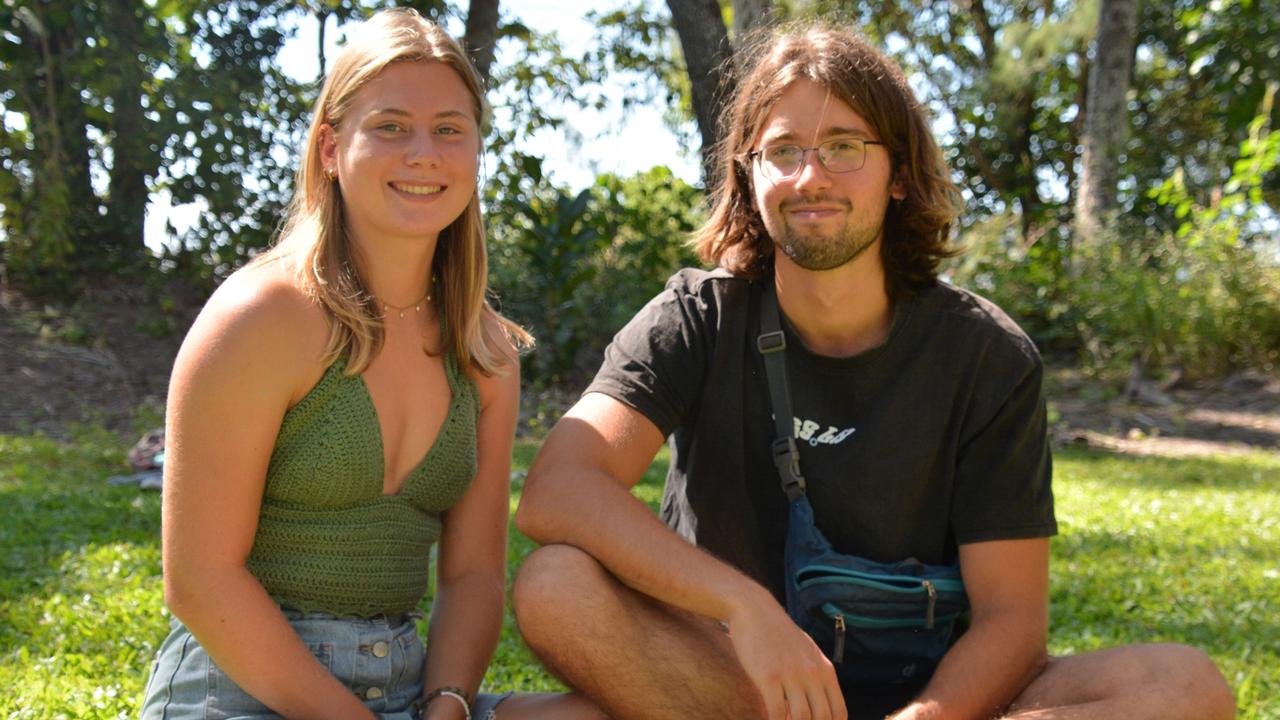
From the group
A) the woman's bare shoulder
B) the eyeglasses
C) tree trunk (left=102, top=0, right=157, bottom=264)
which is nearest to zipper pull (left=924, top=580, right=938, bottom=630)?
the eyeglasses

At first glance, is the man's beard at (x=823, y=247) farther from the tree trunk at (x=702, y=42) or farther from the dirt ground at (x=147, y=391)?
the dirt ground at (x=147, y=391)

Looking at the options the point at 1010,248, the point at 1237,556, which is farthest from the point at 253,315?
the point at 1010,248

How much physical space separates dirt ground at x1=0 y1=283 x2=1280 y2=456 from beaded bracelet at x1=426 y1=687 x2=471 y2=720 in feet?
19.7

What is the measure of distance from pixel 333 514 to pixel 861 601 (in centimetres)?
109

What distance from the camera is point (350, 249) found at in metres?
2.33

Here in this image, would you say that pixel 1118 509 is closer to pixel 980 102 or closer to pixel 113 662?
pixel 113 662

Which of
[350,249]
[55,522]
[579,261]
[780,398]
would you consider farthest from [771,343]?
[579,261]

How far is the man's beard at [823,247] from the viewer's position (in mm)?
2723

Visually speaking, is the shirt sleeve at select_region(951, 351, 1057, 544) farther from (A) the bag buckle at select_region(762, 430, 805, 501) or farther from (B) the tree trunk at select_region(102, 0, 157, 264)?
(B) the tree trunk at select_region(102, 0, 157, 264)

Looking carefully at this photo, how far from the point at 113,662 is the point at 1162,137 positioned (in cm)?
1575

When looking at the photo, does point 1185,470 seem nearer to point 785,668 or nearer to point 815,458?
point 815,458

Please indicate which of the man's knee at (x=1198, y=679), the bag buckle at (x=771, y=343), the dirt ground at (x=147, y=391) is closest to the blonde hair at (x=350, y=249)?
the bag buckle at (x=771, y=343)

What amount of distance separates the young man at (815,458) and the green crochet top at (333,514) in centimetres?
30

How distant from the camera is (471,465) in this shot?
242 cm
